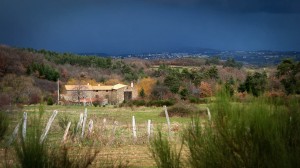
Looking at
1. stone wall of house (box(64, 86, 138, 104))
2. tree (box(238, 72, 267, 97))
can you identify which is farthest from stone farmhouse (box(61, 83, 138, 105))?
tree (box(238, 72, 267, 97))

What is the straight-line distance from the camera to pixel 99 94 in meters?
93.4

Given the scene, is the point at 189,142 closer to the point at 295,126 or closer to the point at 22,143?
the point at 295,126

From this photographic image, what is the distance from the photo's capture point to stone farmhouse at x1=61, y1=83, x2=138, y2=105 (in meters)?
86.1

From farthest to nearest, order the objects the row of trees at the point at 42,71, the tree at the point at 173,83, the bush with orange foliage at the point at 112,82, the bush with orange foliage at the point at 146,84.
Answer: the bush with orange foliage at the point at 112,82
the row of trees at the point at 42,71
the bush with orange foliage at the point at 146,84
the tree at the point at 173,83

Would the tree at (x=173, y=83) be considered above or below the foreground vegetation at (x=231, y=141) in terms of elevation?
below

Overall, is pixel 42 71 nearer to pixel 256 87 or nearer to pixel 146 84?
pixel 146 84

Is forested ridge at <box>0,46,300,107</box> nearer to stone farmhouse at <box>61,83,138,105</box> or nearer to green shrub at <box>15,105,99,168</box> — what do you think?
stone farmhouse at <box>61,83,138,105</box>

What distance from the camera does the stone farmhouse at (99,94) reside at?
86.1 meters

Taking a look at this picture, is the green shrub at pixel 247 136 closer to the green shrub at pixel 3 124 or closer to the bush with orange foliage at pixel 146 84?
the green shrub at pixel 3 124

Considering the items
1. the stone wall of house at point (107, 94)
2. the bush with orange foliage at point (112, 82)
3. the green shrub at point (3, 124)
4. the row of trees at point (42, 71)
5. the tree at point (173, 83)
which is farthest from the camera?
the bush with orange foliage at point (112, 82)

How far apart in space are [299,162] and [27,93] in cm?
6740

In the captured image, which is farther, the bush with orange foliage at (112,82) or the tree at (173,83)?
the bush with orange foliage at (112,82)

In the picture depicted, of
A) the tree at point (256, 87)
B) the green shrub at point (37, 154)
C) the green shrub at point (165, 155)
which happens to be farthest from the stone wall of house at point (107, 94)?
the green shrub at point (165, 155)

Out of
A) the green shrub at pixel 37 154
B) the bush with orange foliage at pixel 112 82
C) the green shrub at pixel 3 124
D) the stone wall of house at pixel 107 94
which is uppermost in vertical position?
the green shrub at pixel 37 154
